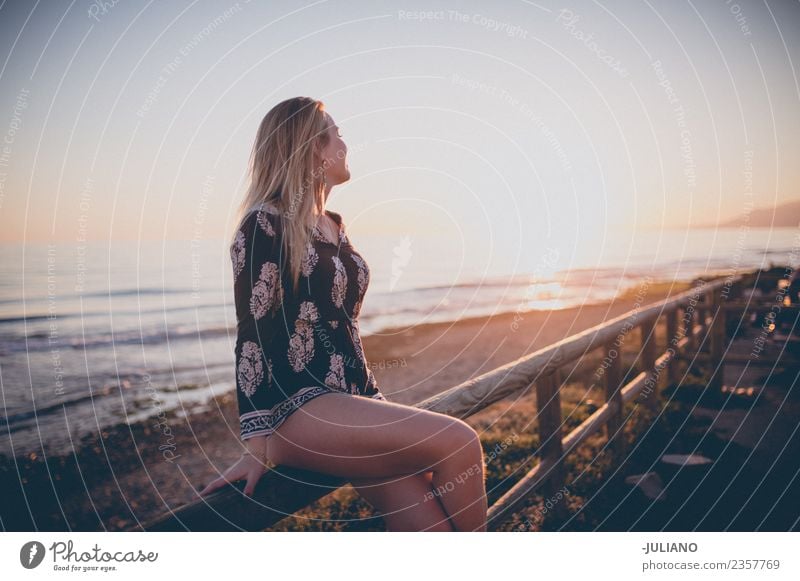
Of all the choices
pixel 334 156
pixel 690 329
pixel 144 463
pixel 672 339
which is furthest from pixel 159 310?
pixel 334 156

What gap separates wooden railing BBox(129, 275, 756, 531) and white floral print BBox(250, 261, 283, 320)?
429mm

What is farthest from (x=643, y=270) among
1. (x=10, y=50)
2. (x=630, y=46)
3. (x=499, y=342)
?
(x=10, y=50)

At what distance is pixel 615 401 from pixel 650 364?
37.9 inches

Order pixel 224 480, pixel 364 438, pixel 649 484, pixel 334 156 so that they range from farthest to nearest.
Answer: pixel 649 484
pixel 334 156
pixel 364 438
pixel 224 480

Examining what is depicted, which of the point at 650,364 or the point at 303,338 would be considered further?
the point at 650,364

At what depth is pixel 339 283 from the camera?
198 centimetres

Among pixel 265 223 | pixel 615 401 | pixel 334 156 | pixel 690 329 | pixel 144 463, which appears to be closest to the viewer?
pixel 265 223

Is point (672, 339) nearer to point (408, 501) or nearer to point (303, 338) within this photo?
point (408, 501)

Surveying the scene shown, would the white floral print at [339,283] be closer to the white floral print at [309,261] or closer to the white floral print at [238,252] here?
the white floral print at [309,261]

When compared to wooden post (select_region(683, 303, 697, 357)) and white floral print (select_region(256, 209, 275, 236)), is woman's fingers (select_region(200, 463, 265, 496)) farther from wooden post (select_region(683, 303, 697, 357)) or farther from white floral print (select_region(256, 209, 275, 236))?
wooden post (select_region(683, 303, 697, 357))

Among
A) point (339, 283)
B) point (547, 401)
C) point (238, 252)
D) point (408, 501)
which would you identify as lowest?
point (547, 401)

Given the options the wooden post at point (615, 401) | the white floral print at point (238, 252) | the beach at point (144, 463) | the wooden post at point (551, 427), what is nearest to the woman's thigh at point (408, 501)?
the white floral print at point (238, 252)

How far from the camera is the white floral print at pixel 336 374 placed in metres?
1.86

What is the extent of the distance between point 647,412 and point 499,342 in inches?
299
